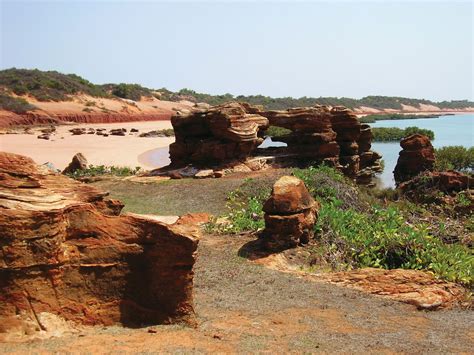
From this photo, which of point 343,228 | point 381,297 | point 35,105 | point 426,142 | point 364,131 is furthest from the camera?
point 35,105

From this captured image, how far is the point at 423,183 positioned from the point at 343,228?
32.6 feet

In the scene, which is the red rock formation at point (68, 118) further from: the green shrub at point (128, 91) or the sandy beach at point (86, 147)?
the green shrub at point (128, 91)

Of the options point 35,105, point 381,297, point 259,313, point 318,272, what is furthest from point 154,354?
point 35,105

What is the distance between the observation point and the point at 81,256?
606cm

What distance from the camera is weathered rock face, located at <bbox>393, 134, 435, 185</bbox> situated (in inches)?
953

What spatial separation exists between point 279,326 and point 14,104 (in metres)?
52.6

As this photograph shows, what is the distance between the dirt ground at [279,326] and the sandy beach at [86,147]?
21435 millimetres

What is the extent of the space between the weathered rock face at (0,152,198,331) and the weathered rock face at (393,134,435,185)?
20.0 m

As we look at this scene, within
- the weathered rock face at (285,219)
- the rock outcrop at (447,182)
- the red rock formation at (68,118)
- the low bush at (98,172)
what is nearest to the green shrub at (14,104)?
the red rock formation at (68,118)

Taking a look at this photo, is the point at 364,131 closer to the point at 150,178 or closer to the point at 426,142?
the point at 426,142

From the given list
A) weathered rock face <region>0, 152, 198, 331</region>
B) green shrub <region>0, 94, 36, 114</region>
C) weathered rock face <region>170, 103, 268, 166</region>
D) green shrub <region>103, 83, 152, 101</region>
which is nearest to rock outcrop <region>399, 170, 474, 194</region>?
weathered rock face <region>170, 103, 268, 166</region>

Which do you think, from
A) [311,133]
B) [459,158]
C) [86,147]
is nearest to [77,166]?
[311,133]

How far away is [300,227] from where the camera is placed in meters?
11.9

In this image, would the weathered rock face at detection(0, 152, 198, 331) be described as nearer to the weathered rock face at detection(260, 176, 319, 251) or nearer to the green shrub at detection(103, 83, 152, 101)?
the weathered rock face at detection(260, 176, 319, 251)
